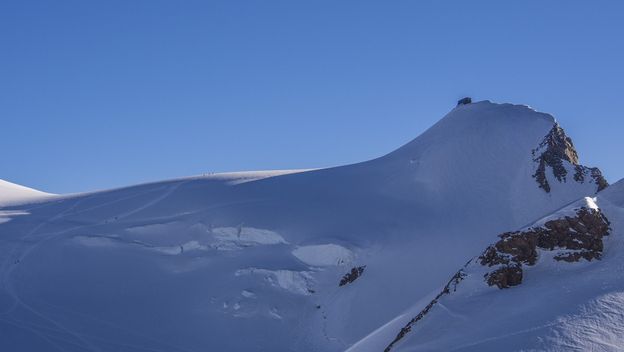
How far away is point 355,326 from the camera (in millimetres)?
26219

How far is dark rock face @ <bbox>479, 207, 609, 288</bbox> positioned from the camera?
41.4 feet

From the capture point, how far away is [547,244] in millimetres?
12992

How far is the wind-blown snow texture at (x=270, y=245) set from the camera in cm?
2672

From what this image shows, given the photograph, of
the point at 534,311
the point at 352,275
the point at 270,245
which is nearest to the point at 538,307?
the point at 534,311

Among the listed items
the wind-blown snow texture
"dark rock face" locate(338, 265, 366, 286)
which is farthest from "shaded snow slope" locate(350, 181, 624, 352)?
"dark rock face" locate(338, 265, 366, 286)

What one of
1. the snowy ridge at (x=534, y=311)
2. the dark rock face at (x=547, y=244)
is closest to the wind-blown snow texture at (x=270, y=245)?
the dark rock face at (x=547, y=244)

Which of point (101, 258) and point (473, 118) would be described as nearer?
point (101, 258)

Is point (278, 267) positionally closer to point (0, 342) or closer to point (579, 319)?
point (0, 342)

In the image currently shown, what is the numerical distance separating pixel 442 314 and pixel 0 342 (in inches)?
735

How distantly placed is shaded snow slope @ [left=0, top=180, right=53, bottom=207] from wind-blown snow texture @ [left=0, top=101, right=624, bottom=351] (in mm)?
1900

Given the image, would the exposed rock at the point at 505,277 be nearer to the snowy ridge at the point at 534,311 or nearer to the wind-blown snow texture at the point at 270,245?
the snowy ridge at the point at 534,311

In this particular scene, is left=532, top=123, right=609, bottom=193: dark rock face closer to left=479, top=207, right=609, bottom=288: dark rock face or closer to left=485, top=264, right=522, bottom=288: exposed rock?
left=479, top=207, right=609, bottom=288: dark rock face

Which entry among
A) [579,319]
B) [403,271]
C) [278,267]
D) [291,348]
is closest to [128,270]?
[278,267]

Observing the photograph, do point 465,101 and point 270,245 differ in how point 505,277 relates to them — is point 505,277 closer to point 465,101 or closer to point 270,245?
point 270,245
